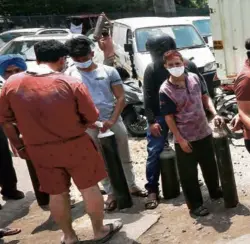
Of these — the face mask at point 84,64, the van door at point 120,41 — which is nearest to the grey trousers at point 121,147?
the face mask at point 84,64

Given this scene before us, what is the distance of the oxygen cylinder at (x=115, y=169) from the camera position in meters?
4.31

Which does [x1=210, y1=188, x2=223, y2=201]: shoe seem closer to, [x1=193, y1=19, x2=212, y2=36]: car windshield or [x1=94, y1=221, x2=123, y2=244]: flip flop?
[x1=94, y1=221, x2=123, y2=244]: flip flop

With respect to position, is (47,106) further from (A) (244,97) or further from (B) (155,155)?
(B) (155,155)

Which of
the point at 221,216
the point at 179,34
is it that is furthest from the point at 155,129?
the point at 179,34

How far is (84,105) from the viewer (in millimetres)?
3436

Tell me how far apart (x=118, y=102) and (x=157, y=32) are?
19.2 feet

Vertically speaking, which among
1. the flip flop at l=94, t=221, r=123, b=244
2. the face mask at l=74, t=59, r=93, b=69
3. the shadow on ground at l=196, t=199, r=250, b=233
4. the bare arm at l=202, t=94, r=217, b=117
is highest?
the face mask at l=74, t=59, r=93, b=69

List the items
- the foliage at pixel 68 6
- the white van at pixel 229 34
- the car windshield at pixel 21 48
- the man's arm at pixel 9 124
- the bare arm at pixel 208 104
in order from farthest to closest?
the foliage at pixel 68 6
the car windshield at pixel 21 48
the white van at pixel 229 34
the bare arm at pixel 208 104
the man's arm at pixel 9 124

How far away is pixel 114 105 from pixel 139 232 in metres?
1.23

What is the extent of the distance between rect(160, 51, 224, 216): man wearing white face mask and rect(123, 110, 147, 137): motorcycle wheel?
336 cm

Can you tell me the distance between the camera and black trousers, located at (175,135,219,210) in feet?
13.5

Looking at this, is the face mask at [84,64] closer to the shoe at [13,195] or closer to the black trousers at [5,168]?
the black trousers at [5,168]

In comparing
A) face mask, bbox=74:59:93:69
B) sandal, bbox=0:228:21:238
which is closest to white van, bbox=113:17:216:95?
face mask, bbox=74:59:93:69

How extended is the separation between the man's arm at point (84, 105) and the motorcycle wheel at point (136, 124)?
160 inches
